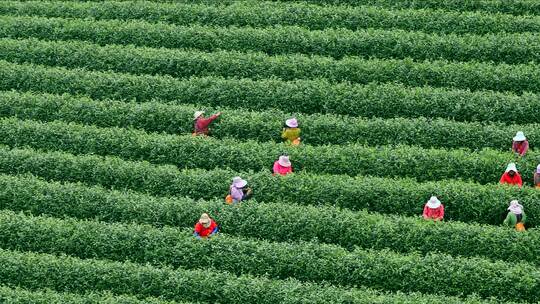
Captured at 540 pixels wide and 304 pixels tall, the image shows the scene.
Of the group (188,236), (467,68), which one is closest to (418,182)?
(467,68)

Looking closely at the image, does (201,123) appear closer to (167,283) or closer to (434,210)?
(167,283)

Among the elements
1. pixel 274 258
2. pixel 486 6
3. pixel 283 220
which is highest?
pixel 486 6

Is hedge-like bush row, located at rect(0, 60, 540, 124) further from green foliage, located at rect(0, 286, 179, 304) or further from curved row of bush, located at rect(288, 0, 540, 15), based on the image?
green foliage, located at rect(0, 286, 179, 304)

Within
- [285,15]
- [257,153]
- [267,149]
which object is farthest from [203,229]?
[285,15]

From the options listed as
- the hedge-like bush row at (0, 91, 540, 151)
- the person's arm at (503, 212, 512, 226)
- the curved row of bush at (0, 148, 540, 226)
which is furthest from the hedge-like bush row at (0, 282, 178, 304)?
the person's arm at (503, 212, 512, 226)

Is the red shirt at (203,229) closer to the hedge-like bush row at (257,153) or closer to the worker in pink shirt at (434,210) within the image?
the hedge-like bush row at (257,153)

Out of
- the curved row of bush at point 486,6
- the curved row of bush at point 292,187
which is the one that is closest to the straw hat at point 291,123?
the curved row of bush at point 292,187

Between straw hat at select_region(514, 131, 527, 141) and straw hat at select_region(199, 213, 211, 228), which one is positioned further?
straw hat at select_region(514, 131, 527, 141)
